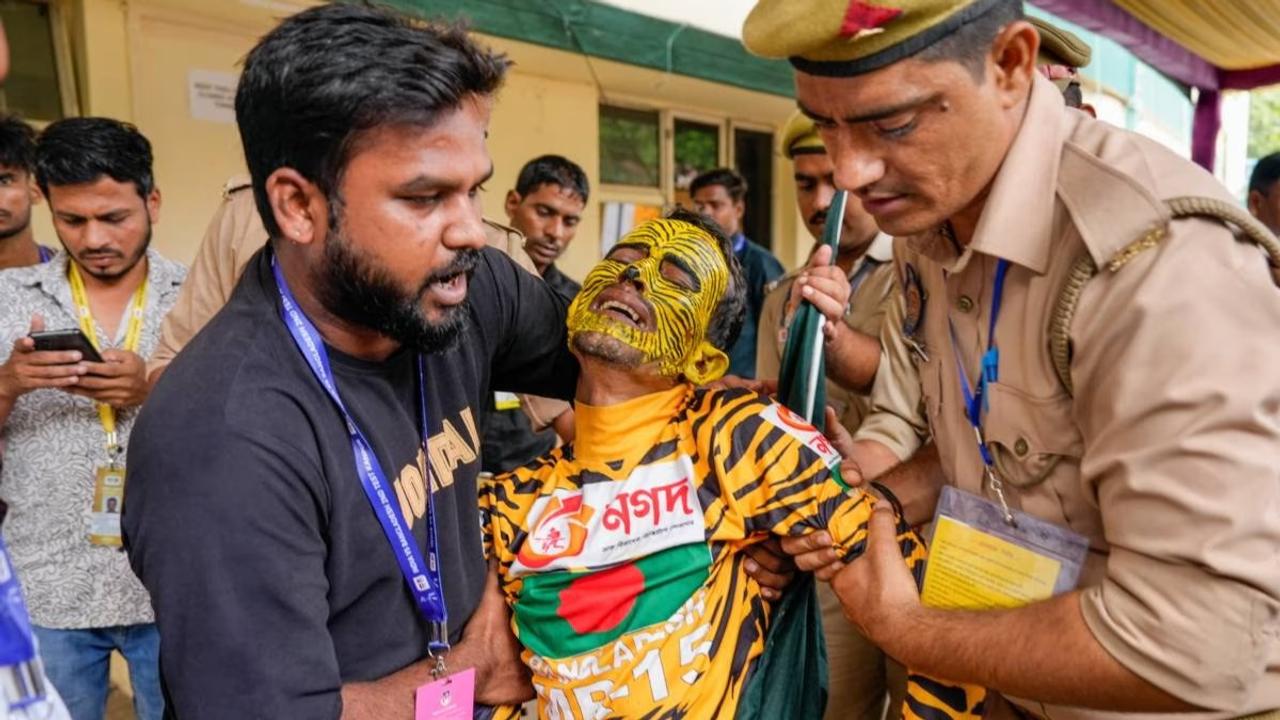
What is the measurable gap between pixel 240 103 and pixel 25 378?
1.46 meters

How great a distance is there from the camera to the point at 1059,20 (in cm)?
664

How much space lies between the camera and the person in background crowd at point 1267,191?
180 inches

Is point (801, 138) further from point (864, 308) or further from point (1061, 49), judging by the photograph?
point (1061, 49)

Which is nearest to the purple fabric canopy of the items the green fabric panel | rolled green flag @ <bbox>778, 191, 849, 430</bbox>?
the green fabric panel

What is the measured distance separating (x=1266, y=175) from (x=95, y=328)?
5.63m

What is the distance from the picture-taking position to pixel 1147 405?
1183mm

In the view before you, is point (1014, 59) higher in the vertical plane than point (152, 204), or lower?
higher

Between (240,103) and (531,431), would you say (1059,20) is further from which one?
(240,103)

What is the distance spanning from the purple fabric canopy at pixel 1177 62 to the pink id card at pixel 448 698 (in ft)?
20.8

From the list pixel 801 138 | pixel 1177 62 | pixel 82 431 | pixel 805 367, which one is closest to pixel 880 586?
pixel 805 367

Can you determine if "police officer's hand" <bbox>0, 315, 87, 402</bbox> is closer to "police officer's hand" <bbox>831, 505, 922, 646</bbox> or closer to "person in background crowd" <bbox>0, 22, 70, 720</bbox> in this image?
"person in background crowd" <bbox>0, 22, 70, 720</bbox>

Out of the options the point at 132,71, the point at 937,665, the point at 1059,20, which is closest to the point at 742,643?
the point at 937,665

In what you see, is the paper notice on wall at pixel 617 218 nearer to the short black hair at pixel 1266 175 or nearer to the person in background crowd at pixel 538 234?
→ the person in background crowd at pixel 538 234

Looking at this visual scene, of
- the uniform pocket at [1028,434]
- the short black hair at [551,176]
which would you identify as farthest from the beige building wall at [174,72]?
A: the uniform pocket at [1028,434]
